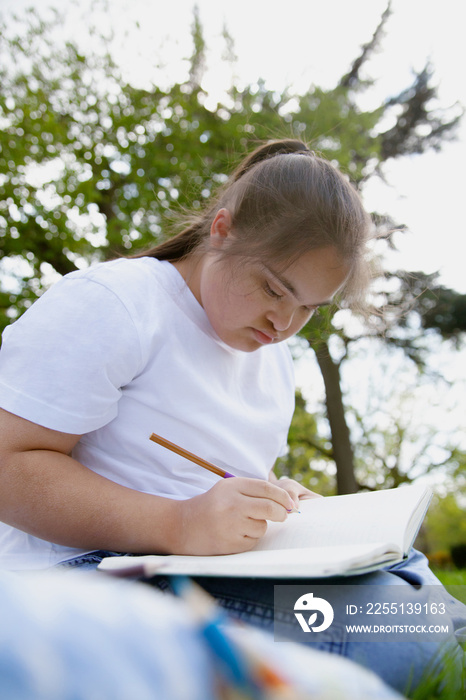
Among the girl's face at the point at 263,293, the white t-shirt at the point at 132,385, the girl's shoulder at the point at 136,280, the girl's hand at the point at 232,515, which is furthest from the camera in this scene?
the girl's face at the point at 263,293

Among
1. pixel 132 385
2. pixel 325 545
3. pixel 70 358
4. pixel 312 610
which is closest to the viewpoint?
pixel 312 610

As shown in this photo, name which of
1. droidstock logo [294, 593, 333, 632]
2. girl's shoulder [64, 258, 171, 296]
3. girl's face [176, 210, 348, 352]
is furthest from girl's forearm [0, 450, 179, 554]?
girl's face [176, 210, 348, 352]

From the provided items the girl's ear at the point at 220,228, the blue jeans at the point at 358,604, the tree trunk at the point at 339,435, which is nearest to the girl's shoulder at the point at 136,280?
the girl's ear at the point at 220,228

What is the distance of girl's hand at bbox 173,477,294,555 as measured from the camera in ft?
3.21

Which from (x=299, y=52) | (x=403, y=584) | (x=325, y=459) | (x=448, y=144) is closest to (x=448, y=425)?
(x=325, y=459)

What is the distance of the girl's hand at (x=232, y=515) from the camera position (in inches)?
38.5

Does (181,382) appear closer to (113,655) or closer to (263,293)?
(263,293)

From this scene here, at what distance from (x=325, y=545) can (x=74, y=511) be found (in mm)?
458

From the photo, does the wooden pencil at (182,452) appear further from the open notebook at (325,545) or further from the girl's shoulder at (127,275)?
the girl's shoulder at (127,275)

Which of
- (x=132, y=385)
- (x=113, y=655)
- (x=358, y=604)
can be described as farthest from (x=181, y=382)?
(x=113, y=655)

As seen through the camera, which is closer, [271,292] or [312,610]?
[312,610]

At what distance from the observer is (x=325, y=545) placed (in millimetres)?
969

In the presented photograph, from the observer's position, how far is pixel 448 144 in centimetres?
796

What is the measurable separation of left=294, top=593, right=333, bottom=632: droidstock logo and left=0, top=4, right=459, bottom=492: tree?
423 centimetres
